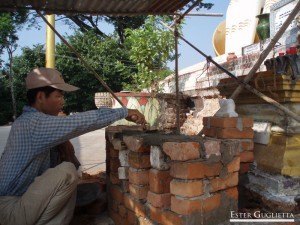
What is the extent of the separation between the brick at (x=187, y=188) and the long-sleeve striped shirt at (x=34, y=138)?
62cm

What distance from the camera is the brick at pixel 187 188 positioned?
1.71m

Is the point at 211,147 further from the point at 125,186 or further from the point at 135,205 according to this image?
the point at 125,186

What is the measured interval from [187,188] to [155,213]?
367 millimetres

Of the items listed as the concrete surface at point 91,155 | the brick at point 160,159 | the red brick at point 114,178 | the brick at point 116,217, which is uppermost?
the brick at point 160,159

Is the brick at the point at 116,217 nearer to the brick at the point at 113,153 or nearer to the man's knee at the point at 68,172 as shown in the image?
the brick at the point at 113,153

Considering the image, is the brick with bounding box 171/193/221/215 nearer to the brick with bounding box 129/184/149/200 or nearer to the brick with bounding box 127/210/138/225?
the brick with bounding box 129/184/149/200

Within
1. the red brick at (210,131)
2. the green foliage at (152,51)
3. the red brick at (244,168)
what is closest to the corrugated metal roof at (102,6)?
the red brick at (210,131)

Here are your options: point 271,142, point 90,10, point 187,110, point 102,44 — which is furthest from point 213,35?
point 102,44

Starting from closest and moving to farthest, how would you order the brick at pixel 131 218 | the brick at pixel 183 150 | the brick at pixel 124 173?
the brick at pixel 183 150
the brick at pixel 131 218
the brick at pixel 124 173

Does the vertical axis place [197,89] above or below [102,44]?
below

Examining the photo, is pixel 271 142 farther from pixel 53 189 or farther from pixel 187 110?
pixel 187 110

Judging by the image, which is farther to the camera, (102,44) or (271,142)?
(102,44)

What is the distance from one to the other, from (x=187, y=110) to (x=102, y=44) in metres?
12.1

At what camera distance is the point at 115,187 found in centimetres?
256
